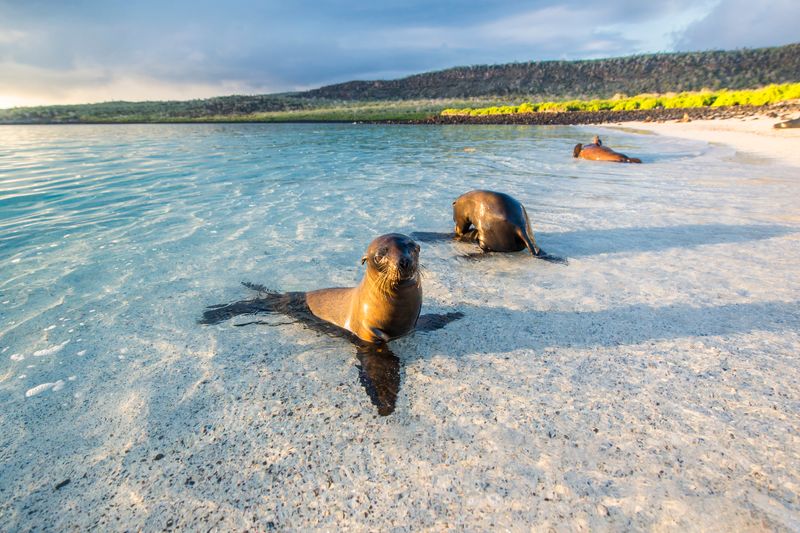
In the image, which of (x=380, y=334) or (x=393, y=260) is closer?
(x=393, y=260)

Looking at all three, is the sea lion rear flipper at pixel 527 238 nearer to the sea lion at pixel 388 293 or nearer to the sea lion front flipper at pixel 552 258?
the sea lion front flipper at pixel 552 258

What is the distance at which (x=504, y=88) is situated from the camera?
88.8 m

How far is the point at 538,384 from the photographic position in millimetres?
3309

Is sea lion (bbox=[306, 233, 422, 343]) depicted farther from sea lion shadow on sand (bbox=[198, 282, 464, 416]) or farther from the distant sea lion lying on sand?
the distant sea lion lying on sand

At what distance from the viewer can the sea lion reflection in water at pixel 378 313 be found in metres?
3.43

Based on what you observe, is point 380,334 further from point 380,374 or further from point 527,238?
point 527,238

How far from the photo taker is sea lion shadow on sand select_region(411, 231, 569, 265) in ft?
19.9

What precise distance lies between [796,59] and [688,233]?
315 ft

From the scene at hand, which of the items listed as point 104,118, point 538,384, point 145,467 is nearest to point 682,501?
point 538,384

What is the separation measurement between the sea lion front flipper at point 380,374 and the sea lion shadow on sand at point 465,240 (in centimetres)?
286

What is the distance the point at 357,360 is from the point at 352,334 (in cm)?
41

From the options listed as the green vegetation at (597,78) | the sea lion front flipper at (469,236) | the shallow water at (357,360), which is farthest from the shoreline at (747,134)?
the green vegetation at (597,78)

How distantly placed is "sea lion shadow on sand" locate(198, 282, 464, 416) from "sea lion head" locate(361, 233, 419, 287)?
0.67 metres

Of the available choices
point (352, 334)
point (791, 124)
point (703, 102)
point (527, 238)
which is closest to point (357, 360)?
point (352, 334)
